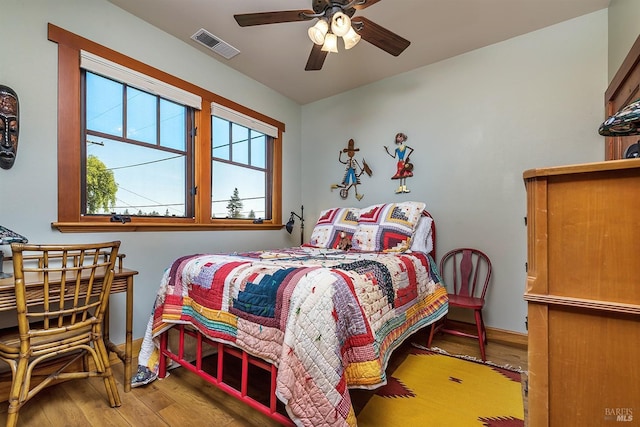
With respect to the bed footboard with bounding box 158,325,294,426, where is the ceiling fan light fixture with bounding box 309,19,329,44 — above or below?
above

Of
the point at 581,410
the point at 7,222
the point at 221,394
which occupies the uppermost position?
the point at 7,222

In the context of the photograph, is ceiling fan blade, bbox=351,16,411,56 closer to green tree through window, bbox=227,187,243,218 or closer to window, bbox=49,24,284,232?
window, bbox=49,24,284,232

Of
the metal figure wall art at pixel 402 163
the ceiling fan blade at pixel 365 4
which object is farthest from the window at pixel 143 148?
the ceiling fan blade at pixel 365 4

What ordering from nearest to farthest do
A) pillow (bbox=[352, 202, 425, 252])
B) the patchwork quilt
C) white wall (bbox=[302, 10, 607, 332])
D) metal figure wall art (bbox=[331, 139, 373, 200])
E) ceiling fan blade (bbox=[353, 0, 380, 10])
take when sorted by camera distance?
the patchwork quilt → ceiling fan blade (bbox=[353, 0, 380, 10]) → white wall (bbox=[302, 10, 607, 332]) → pillow (bbox=[352, 202, 425, 252]) → metal figure wall art (bbox=[331, 139, 373, 200])

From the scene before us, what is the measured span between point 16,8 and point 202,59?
1.24 meters

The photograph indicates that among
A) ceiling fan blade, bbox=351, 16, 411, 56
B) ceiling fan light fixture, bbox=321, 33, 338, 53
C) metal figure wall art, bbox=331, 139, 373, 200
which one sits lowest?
metal figure wall art, bbox=331, 139, 373, 200

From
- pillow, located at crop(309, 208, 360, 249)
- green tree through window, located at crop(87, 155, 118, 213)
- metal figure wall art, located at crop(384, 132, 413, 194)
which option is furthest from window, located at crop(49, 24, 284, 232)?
metal figure wall art, located at crop(384, 132, 413, 194)

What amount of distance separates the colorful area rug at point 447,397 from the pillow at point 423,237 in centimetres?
85

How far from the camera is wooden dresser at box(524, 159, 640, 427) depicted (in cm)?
64

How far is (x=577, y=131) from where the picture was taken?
2268mm

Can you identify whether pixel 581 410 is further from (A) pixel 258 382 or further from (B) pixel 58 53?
(B) pixel 58 53

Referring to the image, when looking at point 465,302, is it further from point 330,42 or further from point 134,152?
point 134,152

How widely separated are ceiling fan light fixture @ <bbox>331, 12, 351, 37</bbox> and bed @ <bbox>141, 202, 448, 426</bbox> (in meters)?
1.35

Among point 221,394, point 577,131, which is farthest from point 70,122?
point 577,131
